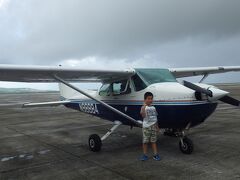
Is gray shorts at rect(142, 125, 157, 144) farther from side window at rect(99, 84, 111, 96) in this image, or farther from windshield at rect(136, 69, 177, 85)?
side window at rect(99, 84, 111, 96)

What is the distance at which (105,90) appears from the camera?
8.82 m

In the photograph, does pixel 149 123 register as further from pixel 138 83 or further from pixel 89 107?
pixel 89 107

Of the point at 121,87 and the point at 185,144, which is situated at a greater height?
the point at 121,87

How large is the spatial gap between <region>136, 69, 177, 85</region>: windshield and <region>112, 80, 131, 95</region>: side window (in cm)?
59

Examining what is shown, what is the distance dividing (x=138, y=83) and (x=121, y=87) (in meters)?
0.81

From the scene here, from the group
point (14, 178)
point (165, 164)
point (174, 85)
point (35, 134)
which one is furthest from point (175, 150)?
point (35, 134)

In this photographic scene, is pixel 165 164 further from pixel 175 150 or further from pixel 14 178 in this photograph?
pixel 14 178

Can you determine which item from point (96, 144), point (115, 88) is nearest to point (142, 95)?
point (115, 88)

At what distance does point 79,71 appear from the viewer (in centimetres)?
753

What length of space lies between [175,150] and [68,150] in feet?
9.73

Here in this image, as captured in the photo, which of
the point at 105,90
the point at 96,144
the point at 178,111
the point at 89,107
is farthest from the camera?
the point at 89,107

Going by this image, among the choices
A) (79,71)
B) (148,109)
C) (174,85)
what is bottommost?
(148,109)

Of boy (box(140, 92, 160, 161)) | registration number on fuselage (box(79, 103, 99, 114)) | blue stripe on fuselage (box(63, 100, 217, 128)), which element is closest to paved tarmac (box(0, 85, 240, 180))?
boy (box(140, 92, 160, 161))

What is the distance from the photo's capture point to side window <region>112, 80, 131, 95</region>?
7895 mm
